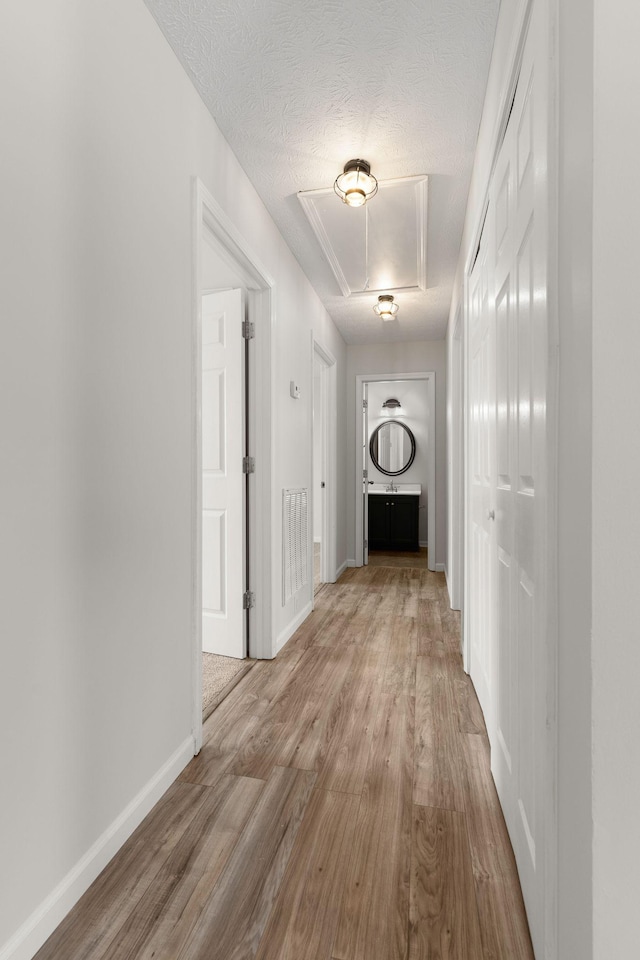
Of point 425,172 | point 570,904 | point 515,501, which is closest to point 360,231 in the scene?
point 425,172

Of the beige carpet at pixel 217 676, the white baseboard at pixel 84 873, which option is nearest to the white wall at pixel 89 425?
the white baseboard at pixel 84 873

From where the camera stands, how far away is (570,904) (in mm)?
750

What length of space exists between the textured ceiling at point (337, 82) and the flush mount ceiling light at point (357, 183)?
1.7 inches

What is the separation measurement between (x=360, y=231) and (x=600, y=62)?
8.15ft

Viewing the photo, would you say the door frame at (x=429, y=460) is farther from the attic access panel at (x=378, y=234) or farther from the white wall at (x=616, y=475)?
the white wall at (x=616, y=475)

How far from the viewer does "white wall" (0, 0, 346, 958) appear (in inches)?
40.4

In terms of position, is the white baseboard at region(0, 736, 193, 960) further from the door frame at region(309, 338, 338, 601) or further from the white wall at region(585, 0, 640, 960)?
the door frame at region(309, 338, 338, 601)

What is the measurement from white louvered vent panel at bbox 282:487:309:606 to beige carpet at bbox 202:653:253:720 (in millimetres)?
486

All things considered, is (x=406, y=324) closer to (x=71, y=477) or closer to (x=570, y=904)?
(x=71, y=477)

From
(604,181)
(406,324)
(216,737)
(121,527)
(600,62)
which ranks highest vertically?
(406,324)

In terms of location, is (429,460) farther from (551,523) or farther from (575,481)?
(575,481)

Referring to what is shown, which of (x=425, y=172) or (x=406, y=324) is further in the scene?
(x=406, y=324)

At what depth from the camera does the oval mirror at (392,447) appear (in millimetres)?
6902

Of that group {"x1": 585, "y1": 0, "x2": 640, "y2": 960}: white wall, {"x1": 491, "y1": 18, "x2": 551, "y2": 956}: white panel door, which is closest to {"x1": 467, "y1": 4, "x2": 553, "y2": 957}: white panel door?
{"x1": 491, "y1": 18, "x2": 551, "y2": 956}: white panel door
